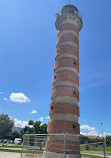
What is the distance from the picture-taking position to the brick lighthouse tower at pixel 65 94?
14.7 meters

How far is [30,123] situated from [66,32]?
3507cm

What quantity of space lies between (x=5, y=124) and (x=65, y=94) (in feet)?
77.9

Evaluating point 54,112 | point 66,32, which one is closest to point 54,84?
point 54,112

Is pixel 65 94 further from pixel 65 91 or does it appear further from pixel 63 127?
pixel 63 127

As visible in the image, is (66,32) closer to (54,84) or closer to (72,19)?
(72,19)

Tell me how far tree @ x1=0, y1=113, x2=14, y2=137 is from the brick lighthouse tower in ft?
70.0

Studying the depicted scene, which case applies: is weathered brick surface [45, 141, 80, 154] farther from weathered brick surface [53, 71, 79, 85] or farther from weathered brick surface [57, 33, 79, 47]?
weathered brick surface [57, 33, 79, 47]

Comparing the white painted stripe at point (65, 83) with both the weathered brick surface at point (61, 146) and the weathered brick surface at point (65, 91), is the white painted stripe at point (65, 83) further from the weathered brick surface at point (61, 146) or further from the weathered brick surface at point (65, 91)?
the weathered brick surface at point (61, 146)

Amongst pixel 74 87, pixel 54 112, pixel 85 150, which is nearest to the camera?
pixel 85 150

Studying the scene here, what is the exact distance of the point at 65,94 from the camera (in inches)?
664

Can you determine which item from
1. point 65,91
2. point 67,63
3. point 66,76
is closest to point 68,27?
point 67,63

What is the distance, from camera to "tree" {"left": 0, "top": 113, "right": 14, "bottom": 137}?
32938mm

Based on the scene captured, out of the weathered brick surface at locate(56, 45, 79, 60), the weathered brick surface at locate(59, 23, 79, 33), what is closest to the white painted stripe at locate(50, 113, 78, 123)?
the weathered brick surface at locate(56, 45, 79, 60)

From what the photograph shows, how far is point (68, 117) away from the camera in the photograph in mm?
15711
